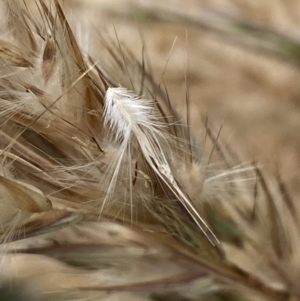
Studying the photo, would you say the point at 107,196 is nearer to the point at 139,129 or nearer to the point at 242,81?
the point at 139,129

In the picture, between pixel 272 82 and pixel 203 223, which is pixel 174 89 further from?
pixel 203 223

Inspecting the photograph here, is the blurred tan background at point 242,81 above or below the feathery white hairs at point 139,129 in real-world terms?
above

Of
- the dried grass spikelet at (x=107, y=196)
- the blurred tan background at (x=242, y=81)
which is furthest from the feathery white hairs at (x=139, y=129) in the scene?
the blurred tan background at (x=242, y=81)

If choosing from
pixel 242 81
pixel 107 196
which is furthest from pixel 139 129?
pixel 242 81

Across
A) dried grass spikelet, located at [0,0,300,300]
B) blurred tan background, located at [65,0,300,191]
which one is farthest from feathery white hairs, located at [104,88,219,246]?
blurred tan background, located at [65,0,300,191]

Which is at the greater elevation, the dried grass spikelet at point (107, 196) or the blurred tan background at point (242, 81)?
the blurred tan background at point (242, 81)

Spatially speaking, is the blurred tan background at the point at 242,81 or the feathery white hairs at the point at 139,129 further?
the blurred tan background at the point at 242,81

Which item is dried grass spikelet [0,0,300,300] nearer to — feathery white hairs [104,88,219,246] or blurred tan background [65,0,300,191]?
feathery white hairs [104,88,219,246]

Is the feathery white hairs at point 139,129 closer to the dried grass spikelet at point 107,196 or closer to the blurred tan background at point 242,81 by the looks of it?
the dried grass spikelet at point 107,196

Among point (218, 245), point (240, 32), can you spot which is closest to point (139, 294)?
point (218, 245)
